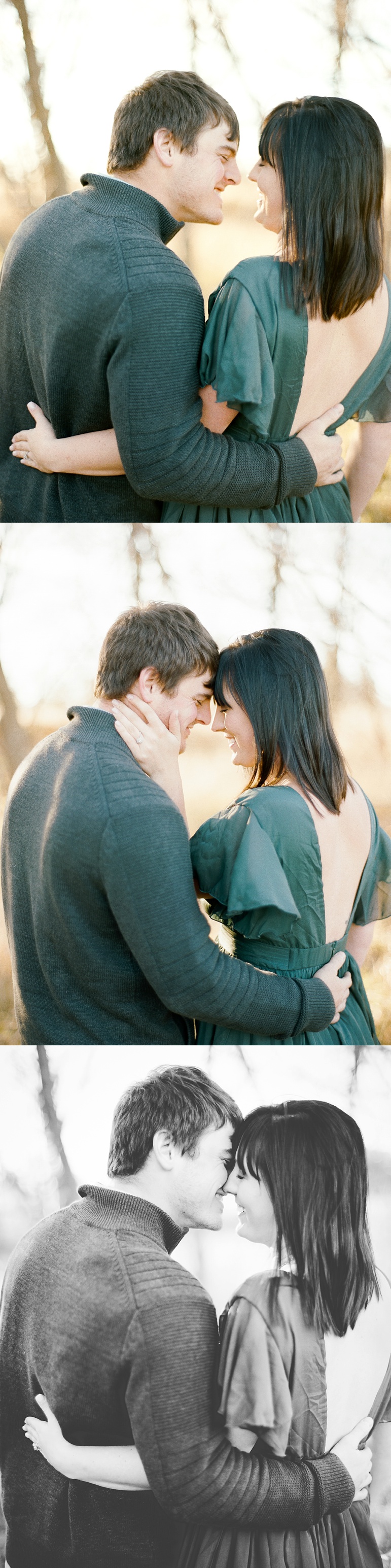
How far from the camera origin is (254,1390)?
1.80 meters

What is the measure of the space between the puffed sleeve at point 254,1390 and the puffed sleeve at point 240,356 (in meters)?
1.55

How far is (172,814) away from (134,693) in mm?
230

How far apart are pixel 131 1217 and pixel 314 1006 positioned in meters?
0.49

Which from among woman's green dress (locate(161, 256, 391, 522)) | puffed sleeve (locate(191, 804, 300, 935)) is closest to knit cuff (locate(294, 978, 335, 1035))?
puffed sleeve (locate(191, 804, 300, 935))

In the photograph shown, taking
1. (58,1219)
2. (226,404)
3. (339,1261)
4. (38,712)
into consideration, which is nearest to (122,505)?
(226,404)

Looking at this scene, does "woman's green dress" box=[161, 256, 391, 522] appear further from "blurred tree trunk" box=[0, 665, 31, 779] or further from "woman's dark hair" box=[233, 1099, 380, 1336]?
"woman's dark hair" box=[233, 1099, 380, 1336]

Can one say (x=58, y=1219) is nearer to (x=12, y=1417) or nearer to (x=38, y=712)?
(x=12, y=1417)

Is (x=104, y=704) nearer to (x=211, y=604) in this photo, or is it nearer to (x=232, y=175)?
(x=211, y=604)

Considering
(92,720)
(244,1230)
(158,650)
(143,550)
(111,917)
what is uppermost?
(143,550)

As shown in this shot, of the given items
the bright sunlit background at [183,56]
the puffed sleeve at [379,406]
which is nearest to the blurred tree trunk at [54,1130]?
the puffed sleeve at [379,406]

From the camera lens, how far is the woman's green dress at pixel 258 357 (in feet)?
5.67

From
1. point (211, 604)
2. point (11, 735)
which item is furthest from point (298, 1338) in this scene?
point (211, 604)

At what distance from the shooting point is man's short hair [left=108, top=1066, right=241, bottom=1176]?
1.86m

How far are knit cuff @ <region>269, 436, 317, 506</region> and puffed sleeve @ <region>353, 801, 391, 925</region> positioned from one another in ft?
1.86
